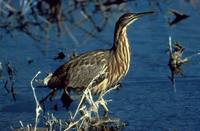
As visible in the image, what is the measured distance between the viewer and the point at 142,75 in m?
8.73

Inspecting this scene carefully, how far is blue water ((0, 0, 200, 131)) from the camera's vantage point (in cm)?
742

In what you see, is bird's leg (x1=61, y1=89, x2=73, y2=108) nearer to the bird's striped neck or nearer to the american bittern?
the american bittern

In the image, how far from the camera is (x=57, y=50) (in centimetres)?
952

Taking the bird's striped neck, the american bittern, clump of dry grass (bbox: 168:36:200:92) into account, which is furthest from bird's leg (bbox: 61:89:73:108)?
clump of dry grass (bbox: 168:36:200:92)

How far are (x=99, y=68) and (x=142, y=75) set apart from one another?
0.63m

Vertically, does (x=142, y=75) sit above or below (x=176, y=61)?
below

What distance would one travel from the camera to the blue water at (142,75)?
742 cm

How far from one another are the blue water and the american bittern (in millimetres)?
170

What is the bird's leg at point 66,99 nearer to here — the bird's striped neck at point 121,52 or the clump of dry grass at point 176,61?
the bird's striped neck at point 121,52

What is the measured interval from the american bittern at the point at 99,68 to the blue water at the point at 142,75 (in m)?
0.17

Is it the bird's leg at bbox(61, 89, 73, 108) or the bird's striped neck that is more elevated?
the bird's striped neck

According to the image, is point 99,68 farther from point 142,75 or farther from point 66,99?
point 142,75

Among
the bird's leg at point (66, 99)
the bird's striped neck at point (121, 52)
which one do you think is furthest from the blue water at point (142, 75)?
the bird's striped neck at point (121, 52)

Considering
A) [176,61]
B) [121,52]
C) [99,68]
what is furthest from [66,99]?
[176,61]
